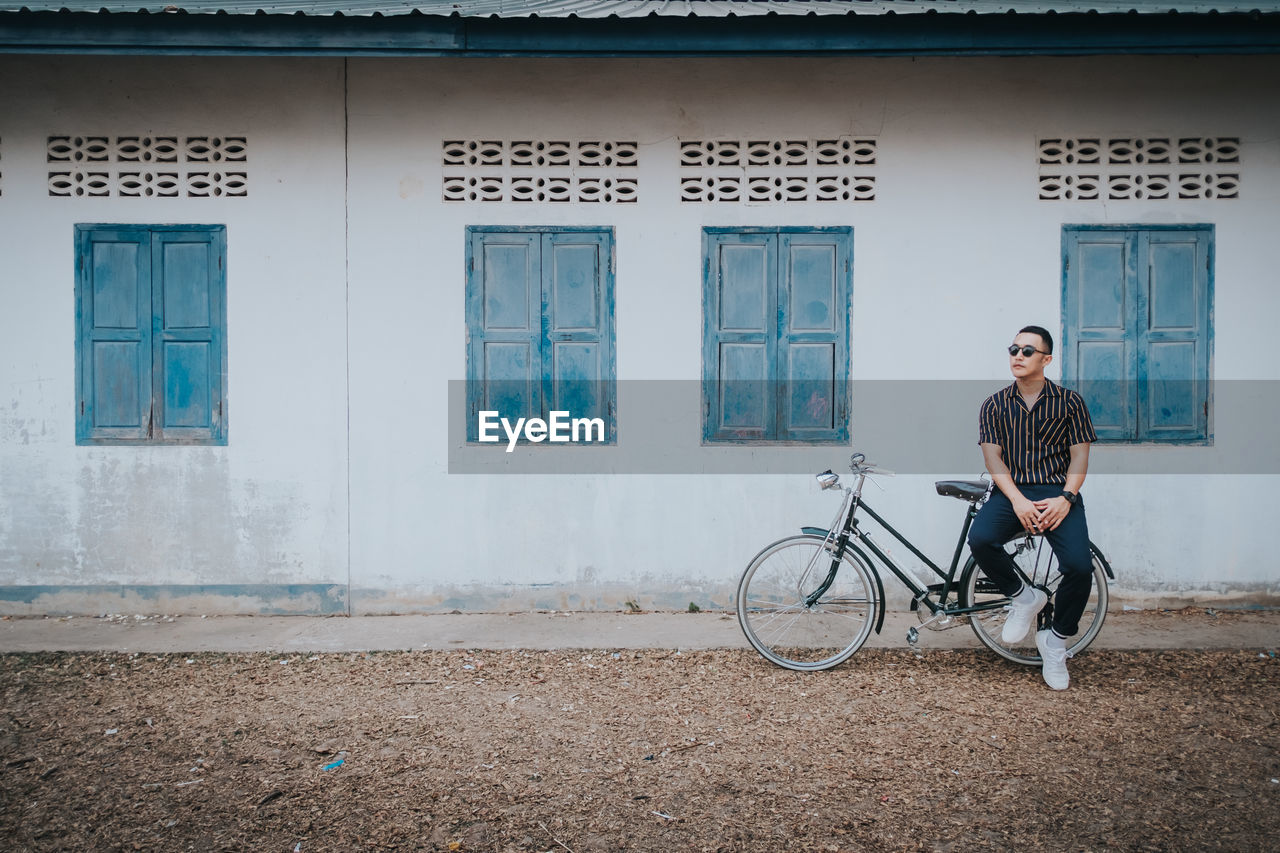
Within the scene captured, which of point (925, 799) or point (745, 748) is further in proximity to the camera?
point (745, 748)

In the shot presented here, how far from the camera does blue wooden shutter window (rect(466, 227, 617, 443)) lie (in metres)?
6.21

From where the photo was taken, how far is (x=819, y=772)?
3717mm

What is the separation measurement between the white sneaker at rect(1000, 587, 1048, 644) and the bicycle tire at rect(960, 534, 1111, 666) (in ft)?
0.38

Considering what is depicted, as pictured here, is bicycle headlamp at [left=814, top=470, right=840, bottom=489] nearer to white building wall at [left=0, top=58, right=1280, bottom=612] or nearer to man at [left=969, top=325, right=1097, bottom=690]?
man at [left=969, top=325, right=1097, bottom=690]

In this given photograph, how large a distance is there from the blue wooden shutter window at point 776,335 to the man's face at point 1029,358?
1.74 meters

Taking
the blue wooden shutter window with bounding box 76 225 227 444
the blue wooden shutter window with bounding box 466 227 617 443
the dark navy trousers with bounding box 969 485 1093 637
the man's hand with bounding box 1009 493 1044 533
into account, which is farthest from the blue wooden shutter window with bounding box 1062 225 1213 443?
the blue wooden shutter window with bounding box 76 225 227 444

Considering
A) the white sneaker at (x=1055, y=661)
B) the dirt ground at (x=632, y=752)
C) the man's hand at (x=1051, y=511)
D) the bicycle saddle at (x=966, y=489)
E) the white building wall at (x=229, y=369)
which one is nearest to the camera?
the dirt ground at (x=632, y=752)

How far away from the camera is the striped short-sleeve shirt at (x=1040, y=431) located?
4535 millimetres

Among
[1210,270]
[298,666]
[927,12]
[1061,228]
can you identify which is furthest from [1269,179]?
[298,666]

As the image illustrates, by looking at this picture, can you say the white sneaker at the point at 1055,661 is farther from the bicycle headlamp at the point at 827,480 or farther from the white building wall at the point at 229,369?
the white building wall at the point at 229,369

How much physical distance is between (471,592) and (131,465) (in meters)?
2.52

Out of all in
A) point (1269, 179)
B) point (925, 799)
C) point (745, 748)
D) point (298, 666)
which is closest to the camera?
point (925, 799)

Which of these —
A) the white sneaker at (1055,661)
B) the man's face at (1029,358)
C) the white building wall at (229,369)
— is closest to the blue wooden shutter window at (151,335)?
the white building wall at (229,369)

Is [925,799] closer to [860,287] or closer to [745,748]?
[745,748]
